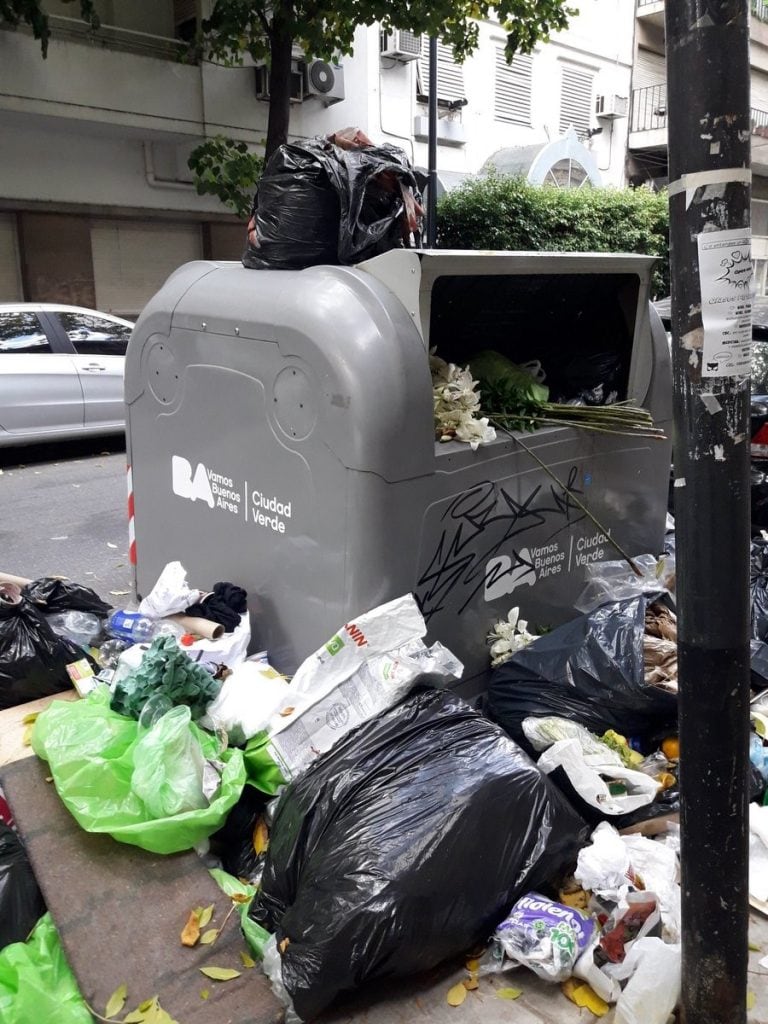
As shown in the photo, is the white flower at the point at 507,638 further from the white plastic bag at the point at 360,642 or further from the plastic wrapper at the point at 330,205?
the plastic wrapper at the point at 330,205

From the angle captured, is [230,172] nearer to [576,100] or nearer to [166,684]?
[166,684]

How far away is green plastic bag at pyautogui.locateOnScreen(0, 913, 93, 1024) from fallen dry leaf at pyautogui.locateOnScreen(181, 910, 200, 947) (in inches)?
9.8

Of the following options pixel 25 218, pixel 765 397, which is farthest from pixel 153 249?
pixel 765 397

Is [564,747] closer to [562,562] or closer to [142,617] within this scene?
[562,562]

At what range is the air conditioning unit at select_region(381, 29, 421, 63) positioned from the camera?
14.0 m

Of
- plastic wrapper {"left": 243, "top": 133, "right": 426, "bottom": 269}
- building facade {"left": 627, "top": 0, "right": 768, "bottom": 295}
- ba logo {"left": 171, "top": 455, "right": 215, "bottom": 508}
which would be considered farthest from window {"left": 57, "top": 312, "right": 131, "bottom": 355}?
building facade {"left": 627, "top": 0, "right": 768, "bottom": 295}

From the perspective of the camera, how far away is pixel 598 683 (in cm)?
262

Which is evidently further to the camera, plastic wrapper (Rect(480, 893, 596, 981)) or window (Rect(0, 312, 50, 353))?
window (Rect(0, 312, 50, 353))

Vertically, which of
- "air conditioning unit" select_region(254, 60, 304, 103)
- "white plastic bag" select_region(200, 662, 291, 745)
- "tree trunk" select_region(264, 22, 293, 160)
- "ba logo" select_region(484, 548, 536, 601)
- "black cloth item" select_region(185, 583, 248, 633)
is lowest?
"white plastic bag" select_region(200, 662, 291, 745)

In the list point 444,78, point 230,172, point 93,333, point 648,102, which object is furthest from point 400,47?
point 93,333

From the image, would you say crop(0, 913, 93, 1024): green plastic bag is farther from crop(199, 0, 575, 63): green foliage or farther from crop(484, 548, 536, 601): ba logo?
crop(199, 0, 575, 63): green foliage

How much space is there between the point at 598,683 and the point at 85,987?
1599 millimetres

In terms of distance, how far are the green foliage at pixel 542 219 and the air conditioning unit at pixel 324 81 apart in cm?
262

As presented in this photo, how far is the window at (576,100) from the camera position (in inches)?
688
